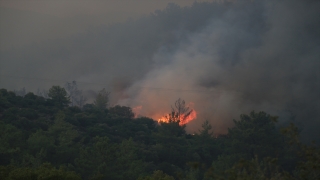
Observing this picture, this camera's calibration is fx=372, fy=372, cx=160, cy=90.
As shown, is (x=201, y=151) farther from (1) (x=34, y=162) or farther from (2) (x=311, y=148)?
(2) (x=311, y=148)

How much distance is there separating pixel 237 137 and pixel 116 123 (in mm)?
28745

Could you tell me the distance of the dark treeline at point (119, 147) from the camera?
2611 centimetres

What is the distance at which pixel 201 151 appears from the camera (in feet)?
197

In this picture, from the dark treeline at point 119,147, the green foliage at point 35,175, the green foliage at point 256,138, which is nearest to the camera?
the green foliage at point 35,175

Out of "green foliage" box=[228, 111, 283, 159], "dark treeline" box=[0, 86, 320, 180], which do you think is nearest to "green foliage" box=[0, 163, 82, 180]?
"dark treeline" box=[0, 86, 320, 180]

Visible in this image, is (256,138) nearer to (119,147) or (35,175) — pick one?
(119,147)

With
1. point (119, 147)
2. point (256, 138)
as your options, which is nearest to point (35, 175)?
point (119, 147)

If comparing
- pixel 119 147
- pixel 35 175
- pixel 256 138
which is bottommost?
pixel 35 175

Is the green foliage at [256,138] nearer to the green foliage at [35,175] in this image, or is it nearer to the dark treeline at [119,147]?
the dark treeline at [119,147]

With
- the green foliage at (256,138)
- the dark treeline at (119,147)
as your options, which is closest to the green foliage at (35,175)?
the dark treeline at (119,147)

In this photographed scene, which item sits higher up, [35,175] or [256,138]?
[256,138]

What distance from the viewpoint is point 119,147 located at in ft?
145

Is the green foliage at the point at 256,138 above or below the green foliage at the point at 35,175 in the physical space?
above

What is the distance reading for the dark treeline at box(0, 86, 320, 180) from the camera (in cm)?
2611
